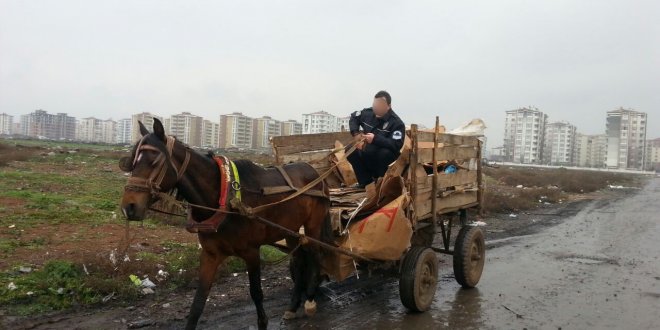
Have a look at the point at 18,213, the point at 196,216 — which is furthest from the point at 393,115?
the point at 18,213

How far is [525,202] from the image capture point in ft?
66.4

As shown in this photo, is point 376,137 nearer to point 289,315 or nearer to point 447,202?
point 447,202

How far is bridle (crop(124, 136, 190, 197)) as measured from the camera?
3.43 m

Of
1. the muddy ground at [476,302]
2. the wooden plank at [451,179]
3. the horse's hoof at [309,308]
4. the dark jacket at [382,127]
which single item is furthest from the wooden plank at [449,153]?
the horse's hoof at [309,308]

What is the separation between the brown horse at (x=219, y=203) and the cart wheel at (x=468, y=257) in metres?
2.47

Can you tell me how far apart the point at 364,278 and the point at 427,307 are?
5.32 ft

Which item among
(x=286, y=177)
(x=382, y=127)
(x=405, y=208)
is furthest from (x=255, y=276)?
(x=382, y=127)

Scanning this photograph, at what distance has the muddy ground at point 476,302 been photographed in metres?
5.39

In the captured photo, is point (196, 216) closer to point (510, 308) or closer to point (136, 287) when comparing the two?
point (136, 287)

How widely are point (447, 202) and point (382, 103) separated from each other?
198 centimetres

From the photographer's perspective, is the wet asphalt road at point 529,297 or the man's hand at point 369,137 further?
the wet asphalt road at point 529,297

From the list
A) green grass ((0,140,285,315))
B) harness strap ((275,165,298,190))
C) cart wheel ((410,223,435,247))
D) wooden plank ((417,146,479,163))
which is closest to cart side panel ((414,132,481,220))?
wooden plank ((417,146,479,163))

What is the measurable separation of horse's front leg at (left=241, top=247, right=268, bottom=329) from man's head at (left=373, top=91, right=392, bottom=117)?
2306 millimetres

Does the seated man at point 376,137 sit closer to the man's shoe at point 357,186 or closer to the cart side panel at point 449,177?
the man's shoe at point 357,186
